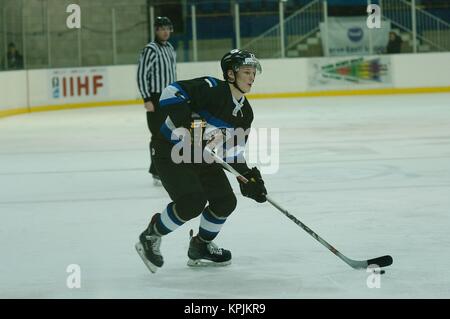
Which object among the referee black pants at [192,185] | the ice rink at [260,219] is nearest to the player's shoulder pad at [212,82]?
the referee black pants at [192,185]

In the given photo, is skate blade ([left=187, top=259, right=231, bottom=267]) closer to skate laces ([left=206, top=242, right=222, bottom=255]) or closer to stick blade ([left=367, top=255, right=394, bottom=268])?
skate laces ([left=206, top=242, right=222, bottom=255])

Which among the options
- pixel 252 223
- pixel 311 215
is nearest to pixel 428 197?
pixel 311 215

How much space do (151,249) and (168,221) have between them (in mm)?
146

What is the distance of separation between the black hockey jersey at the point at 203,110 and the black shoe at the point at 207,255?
0.48m

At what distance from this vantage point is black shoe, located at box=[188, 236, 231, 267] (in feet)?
14.4

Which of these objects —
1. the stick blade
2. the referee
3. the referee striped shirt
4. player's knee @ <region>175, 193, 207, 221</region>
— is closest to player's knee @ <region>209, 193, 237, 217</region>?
player's knee @ <region>175, 193, 207, 221</region>

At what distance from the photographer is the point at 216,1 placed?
59.6 feet

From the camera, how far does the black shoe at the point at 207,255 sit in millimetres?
4387

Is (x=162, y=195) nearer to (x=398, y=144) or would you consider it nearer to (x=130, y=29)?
(x=398, y=144)

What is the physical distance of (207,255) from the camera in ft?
14.4

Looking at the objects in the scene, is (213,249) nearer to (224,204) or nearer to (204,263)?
(204,263)

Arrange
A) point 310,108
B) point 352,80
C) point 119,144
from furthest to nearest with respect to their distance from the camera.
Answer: point 352,80
point 310,108
point 119,144

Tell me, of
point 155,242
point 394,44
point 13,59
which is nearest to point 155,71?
point 155,242

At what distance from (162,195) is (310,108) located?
7.77 meters
